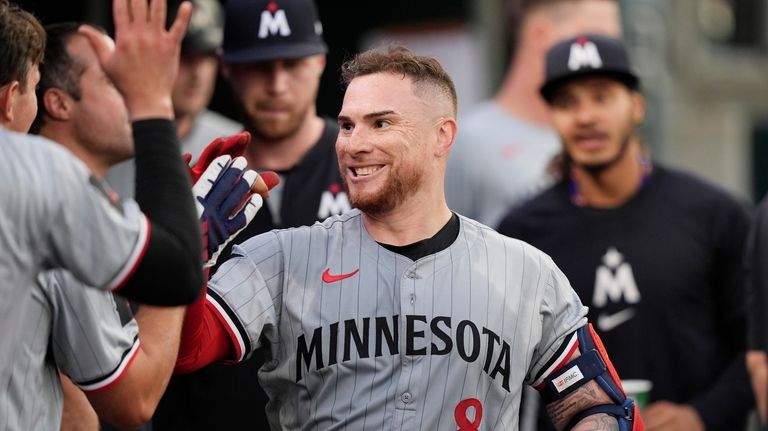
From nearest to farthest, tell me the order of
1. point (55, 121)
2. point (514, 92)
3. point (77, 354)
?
1. point (77, 354)
2. point (55, 121)
3. point (514, 92)

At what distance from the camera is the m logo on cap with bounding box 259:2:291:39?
5.98 m

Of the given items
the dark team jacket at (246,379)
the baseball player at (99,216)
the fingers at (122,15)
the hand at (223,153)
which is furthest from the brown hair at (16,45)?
the dark team jacket at (246,379)

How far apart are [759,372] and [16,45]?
341 centimetres

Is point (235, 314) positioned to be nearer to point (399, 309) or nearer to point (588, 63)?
point (399, 309)

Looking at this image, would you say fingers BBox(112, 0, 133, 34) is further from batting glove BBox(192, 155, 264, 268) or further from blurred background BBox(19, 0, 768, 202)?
blurred background BBox(19, 0, 768, 202)

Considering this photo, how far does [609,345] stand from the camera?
6.32 m

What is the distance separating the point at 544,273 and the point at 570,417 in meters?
0.44

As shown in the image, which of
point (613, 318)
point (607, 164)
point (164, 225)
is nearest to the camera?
point (164, 225)

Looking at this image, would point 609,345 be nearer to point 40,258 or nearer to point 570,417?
point 570,417

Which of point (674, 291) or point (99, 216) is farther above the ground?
point (99, 216)

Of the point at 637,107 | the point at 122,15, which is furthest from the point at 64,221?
the point at 637,107

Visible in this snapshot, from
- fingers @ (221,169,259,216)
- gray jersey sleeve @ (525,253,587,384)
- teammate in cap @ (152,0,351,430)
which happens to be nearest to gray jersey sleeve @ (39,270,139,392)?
fingers @ (221,169,259,216)

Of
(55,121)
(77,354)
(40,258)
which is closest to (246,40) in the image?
(55,121)

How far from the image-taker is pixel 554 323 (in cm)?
435
